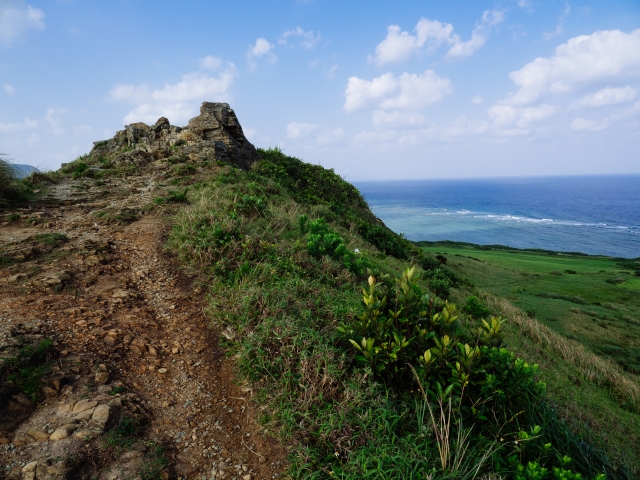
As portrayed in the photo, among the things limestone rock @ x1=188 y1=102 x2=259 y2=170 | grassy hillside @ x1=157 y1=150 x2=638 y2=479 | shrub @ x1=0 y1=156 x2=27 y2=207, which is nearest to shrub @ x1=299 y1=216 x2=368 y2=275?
grassy hillside @ x1=157 y1=150 x2=638 y2=479

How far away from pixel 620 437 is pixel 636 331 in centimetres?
1041

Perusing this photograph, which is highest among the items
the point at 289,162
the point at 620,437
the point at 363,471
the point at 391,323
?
the point at 289,162

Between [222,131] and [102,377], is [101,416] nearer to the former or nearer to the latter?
[102,377]

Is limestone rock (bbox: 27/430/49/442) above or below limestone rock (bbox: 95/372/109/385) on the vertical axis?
below

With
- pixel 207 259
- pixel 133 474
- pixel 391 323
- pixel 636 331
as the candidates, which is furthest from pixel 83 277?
pixel 636 331

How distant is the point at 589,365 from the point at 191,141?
15.6 metres

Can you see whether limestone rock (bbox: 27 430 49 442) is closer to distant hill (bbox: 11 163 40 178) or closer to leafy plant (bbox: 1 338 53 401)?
leafy plant (bbox: 1 338 53 401)

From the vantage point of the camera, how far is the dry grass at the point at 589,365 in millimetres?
7102

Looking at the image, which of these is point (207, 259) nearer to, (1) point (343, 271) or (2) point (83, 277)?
(2) point (83, 277)

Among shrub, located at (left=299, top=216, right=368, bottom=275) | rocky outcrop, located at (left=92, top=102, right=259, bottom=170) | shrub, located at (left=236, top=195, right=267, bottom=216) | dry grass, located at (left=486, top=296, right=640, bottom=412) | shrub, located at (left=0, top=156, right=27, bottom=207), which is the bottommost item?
dry grass, located at (left=486, top=296, right=640, bottom=412)

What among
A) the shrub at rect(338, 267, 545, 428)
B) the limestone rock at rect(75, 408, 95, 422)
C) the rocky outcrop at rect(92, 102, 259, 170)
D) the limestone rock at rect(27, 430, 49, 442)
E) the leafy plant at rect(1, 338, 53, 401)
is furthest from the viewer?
the rocky outcrop at rect(92, 102, 259, 170)

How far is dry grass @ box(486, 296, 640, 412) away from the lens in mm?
7102

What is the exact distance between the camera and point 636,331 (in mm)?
12312

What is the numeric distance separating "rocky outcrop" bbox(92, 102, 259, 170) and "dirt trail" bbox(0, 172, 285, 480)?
8.32 m
